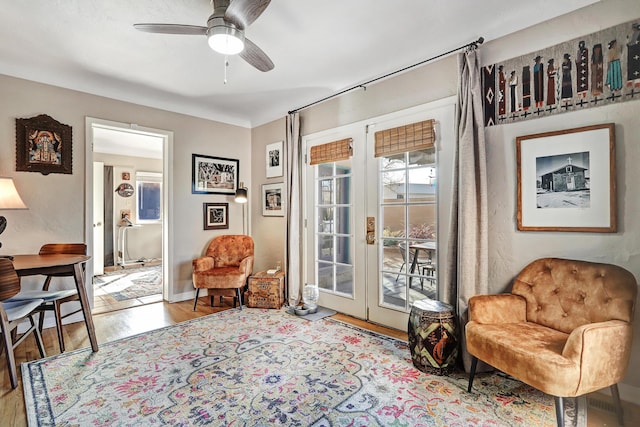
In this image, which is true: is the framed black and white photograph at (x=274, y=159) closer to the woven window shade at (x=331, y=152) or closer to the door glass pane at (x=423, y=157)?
the woven window shade at (x=331, y=152)

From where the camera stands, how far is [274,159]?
14.8 ft

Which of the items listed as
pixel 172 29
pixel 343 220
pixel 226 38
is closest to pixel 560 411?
pixel 343 220

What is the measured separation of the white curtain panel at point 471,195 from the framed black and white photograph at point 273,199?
2.55 meters

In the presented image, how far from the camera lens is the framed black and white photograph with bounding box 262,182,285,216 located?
Answer: 4.40 m

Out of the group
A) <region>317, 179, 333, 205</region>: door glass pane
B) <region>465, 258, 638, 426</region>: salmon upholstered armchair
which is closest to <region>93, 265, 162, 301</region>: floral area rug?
<region>317, 179, 333, 205</region>: door glass pane

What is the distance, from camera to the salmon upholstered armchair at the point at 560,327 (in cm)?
154

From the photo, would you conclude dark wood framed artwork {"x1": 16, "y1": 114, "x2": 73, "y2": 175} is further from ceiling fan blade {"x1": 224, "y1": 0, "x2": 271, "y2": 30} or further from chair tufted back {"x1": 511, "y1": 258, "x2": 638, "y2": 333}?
chair tufted back {"x1": 511, "y1": 258, "x2": 638, "y2": 333}

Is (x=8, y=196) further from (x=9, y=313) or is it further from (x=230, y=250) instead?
(x=230, y=250)

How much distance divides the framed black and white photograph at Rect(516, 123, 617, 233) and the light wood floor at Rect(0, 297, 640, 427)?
1.08 meters

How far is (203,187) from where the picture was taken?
4.47 meters

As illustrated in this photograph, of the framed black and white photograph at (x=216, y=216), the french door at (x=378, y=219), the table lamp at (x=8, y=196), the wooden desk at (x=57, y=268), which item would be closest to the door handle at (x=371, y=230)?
the french door at (x=378, y=219)

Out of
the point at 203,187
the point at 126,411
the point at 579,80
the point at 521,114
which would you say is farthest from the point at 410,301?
the point at 203,187

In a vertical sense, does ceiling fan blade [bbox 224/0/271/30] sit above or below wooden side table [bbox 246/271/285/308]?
above

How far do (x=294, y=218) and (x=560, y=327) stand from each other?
2.81 m
